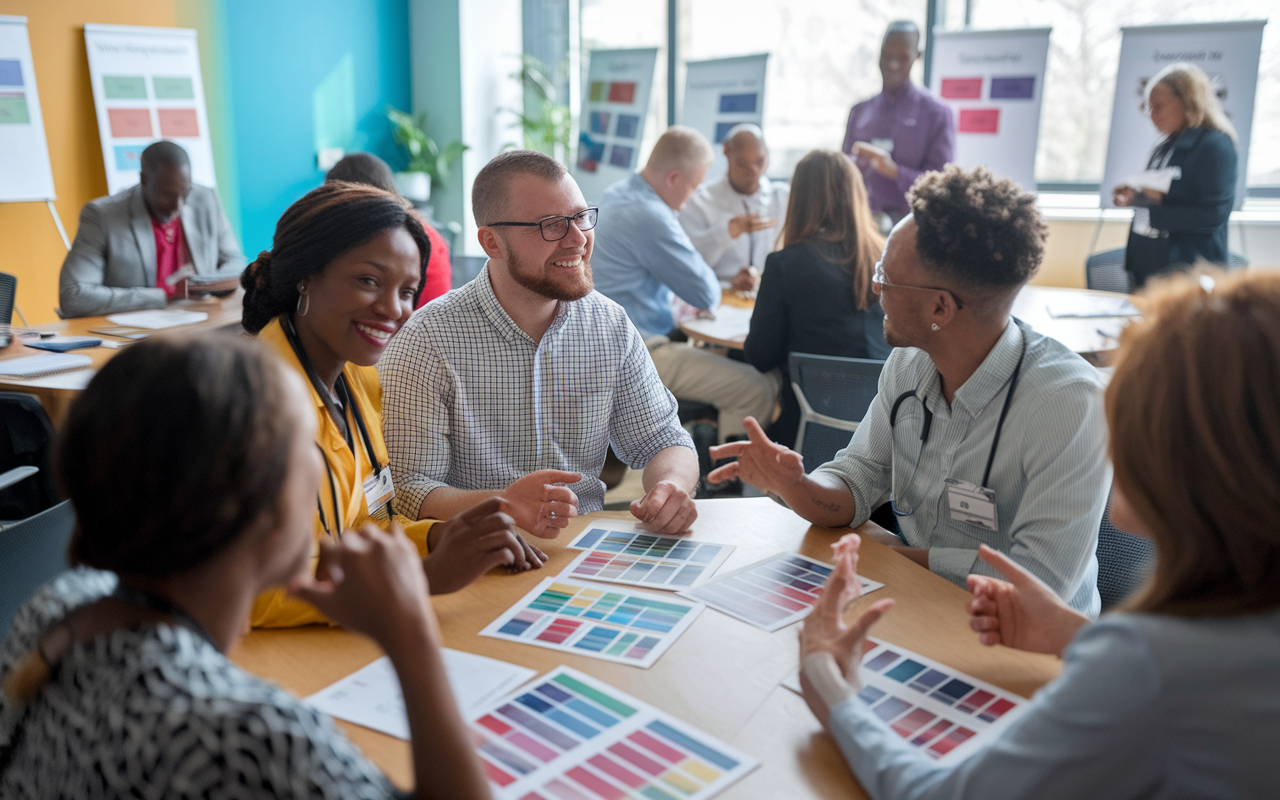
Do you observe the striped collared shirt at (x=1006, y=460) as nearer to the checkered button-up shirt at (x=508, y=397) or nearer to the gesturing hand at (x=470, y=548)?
the checkered button-up shirt at (x=508, y=397)

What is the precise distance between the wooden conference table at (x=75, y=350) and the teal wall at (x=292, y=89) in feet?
8.69

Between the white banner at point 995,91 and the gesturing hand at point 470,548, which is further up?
the white banner at point 995,91

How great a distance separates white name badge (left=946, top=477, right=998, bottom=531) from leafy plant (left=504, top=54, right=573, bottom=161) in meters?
6.58

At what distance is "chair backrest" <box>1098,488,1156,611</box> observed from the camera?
185 cm

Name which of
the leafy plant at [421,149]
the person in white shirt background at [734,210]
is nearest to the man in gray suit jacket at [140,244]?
the person in white shirt background at [734,210]

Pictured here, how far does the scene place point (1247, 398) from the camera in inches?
32.4

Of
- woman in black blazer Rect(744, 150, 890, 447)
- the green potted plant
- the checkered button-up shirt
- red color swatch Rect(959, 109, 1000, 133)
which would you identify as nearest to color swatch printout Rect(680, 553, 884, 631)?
the checkered button-up shirt

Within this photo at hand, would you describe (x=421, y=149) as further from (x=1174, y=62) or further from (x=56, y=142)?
(x=1174, y=62)

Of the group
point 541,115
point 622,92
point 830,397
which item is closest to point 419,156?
point 541,115

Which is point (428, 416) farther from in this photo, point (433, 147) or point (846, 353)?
point (433, 147)

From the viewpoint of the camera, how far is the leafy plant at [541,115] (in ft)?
26.3

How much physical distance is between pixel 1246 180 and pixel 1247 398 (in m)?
6.27

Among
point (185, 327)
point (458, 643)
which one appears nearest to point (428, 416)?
point (458, 643)

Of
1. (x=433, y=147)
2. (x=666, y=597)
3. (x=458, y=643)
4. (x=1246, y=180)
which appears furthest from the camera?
(x=433, y=147)
